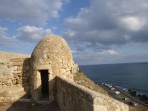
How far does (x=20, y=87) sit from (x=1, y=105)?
122 centimetres

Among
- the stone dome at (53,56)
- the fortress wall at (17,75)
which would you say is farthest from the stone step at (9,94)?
the stone dome at (53,56)

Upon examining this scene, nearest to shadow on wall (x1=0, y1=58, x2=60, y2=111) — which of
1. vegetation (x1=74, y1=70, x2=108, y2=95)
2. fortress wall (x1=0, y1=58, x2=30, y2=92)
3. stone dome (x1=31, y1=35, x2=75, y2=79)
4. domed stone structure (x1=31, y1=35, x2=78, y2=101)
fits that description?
fortress wall (x1=0, y1=58, x2=30, y2=92)

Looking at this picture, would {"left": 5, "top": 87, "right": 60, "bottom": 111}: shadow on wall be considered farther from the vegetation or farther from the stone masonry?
the vegetation

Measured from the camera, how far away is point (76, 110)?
609 centimetres

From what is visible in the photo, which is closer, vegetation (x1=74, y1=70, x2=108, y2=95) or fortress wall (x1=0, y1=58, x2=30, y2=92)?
fortress wall (x1=0, y1=58, x2=30, y2=92)

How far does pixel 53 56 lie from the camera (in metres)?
10.5

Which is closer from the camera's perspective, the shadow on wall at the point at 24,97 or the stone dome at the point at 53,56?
the shadow on wall at the point at 24,97

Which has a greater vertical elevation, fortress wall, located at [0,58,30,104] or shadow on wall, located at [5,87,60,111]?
fortress wall, located at [0,58,30,104]

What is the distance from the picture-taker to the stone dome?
1046cm

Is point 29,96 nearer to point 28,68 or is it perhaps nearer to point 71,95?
point 28,68

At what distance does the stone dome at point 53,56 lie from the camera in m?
10.5

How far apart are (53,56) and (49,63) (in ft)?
1.24

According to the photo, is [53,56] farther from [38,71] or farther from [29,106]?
[29,106]

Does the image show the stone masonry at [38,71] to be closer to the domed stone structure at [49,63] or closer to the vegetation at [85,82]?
the domed stone structure at [49,63]
